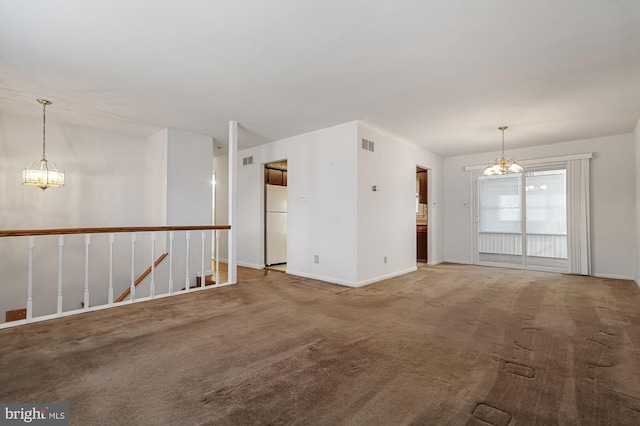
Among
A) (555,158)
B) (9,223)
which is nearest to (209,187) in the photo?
(9,223)

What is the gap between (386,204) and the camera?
5574 millimetres

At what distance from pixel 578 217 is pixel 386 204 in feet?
12.5

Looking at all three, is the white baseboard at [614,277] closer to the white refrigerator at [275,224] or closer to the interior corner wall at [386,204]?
the interior corner wall at [386,204]

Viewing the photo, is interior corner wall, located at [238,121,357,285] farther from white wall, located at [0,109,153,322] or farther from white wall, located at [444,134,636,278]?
white wall, located at [444,134,636,278]

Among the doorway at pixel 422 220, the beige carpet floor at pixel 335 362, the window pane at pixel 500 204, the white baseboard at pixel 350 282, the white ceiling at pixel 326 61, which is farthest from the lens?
the doorway at pixel 422 220

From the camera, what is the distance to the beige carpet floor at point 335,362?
66.9 inches

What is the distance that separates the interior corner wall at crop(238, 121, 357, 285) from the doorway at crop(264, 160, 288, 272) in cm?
22

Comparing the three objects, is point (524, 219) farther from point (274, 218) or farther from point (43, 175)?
point (43, 175)

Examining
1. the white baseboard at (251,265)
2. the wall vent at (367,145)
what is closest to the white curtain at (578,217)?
the wall vent at (367,145)

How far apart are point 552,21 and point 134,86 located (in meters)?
4.25

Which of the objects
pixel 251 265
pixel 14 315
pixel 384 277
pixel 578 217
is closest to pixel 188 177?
pixel 251 265

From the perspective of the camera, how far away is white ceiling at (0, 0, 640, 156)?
2.30 meters

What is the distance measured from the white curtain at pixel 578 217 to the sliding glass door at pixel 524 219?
Result: 24 cm

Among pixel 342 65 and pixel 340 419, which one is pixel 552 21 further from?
pixel 340 419
